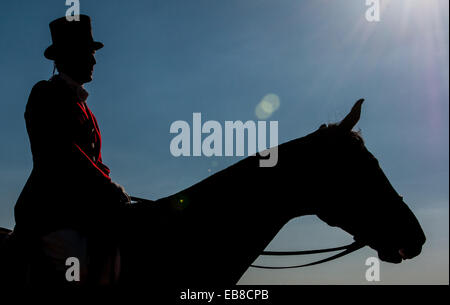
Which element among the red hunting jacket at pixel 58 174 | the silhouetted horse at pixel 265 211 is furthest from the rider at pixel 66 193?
the silhouetted horse at pixel 265 211

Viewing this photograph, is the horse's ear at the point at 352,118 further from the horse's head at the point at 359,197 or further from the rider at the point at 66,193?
the rider at the point at 66,193

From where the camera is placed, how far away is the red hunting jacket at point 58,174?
385cm

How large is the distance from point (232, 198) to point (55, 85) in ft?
7.04

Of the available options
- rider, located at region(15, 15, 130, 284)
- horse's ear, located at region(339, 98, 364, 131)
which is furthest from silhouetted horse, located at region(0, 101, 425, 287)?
rider, located at region(15, 15, 130, 284)

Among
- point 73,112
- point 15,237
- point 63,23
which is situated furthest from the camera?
point 63,23

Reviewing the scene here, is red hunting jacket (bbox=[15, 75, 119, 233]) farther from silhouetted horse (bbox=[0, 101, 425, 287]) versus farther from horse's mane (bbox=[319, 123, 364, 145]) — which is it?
horse's mane (bbox=[319, 123, 364, 145])

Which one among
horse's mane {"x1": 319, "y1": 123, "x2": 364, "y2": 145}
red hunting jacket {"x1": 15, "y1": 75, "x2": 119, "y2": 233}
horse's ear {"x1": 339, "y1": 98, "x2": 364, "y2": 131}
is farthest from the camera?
horse's mane {"x1": 319, "y1": 123, "x2": 364, "y2": 145}

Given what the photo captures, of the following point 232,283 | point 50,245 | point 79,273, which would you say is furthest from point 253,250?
point 50,245

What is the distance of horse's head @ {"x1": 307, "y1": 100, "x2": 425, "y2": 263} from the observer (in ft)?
13.6

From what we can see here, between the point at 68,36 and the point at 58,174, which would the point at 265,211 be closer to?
the point at 58,174

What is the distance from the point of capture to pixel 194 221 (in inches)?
160

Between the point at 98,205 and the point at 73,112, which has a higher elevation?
the point at 73,112

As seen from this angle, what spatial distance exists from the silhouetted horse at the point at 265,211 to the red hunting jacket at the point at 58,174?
38cm
